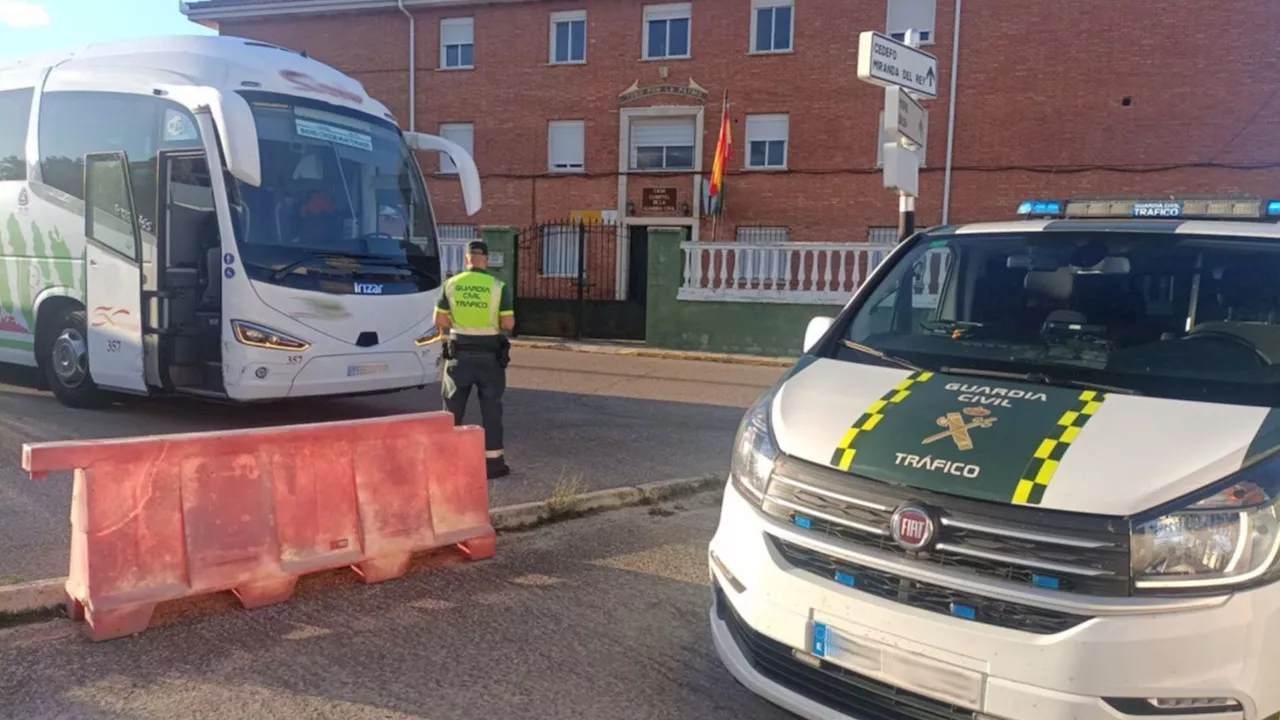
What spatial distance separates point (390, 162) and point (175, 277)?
2.16 m

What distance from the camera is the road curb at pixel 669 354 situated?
1536 centimetres

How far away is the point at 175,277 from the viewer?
7.78 metres

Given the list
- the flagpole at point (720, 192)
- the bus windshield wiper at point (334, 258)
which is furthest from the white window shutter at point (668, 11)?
the bus windshield wiper at point (334, 258)

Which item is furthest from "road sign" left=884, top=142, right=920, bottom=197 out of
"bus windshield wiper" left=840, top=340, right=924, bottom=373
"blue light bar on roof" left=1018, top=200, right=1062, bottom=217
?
"bus windshield wiper" left=840, top=340, right=924, bottom=373

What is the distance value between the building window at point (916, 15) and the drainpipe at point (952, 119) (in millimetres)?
518

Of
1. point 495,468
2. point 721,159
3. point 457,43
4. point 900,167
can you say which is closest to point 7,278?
point 495,468

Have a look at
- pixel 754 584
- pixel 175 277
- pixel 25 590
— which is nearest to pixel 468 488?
pixel 25 590

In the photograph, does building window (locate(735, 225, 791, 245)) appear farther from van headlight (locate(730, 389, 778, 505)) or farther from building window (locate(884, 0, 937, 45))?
van headlight (locate(730, 389, 778, 505))

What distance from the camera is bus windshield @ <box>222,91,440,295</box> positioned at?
7.56 m

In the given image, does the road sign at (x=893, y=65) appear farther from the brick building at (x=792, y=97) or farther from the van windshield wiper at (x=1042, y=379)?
the brick building at (x=792, y=97)

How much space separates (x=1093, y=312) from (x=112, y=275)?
25.5ft

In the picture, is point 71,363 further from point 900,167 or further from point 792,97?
point 792,97

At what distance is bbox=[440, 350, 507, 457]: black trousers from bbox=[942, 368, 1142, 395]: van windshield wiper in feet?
12.8

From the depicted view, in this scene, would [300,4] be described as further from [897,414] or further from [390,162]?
[897,414]
